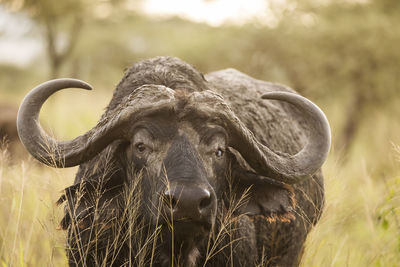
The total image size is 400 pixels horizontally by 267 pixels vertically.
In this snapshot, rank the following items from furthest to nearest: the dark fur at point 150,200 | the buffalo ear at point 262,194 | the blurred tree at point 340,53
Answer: the blurred tree at point 340,53
the buffalo ear at point 262,194
the dark fur at point 150,200

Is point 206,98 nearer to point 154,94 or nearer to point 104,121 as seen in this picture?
point 154,94

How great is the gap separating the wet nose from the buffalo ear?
66 centimetres

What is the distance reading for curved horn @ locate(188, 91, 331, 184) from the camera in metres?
2.90

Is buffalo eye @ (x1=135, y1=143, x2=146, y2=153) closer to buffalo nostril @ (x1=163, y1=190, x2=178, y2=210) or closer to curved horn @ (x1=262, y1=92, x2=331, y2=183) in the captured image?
buffalo nostril @ (x1=163, y1=190, x2=178, y2=210)

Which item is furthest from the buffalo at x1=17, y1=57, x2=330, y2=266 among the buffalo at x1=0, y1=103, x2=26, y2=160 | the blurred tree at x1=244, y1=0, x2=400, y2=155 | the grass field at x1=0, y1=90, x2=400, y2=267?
the blurred tree at x1=244, y1=0, x2=400, y2=155

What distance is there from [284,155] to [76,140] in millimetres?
1365

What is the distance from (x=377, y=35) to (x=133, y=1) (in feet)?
30.7

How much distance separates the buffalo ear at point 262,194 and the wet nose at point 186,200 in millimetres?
659

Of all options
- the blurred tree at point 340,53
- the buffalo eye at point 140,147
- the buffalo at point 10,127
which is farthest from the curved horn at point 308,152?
the blurred tree at point 340,53

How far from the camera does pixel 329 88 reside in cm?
1294

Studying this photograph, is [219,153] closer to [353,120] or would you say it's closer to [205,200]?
[205,200]

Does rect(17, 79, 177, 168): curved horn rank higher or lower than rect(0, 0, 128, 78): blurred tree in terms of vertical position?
higher

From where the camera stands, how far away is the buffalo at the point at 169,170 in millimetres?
2705

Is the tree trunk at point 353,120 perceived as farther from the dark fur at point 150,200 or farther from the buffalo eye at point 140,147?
the buffalo eye at point 140,147
